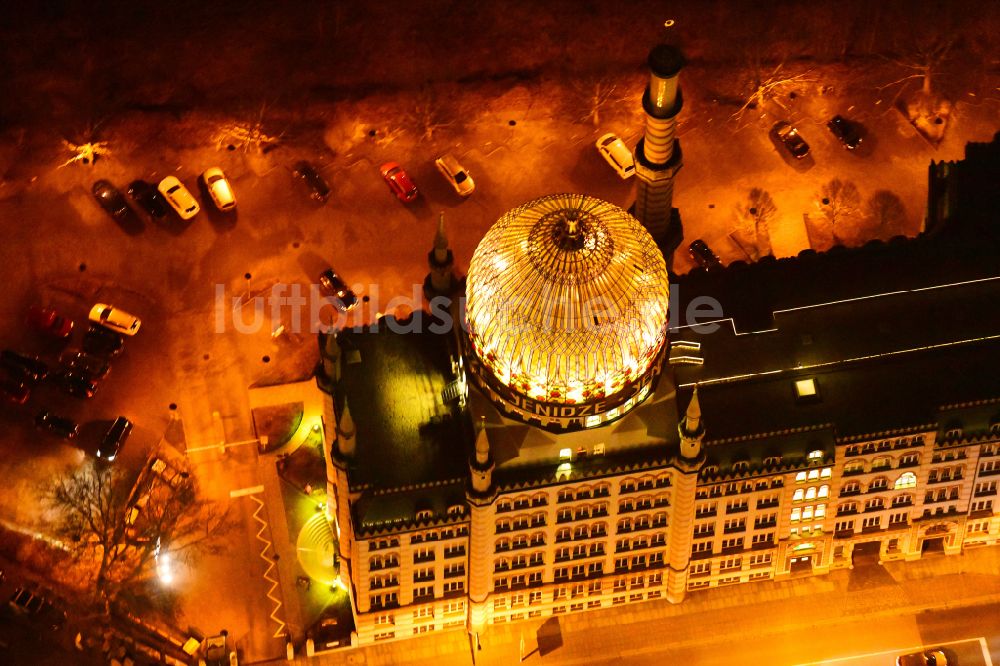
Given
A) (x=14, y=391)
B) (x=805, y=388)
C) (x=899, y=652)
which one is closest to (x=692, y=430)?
(x=805, y=388)

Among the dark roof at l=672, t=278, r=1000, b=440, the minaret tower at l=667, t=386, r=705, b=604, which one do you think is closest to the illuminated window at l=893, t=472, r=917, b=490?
the dark roof at l=672, t=278, r=1000, b=440

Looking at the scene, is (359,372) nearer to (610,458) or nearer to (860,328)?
(610,458)

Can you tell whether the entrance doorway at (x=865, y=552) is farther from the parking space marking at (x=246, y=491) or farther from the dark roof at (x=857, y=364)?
the parking space marking at (x=246, y=491)

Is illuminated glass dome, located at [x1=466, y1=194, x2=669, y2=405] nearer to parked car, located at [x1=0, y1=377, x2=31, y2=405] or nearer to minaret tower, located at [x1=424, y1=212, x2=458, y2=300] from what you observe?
minaret tower, located at [x1=424, y1=212, x2=458, y2=300]

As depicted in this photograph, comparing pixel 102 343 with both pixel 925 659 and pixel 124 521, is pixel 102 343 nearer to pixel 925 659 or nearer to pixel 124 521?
pixel 124 521

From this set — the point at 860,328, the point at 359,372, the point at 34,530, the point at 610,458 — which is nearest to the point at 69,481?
the point at 34,530
